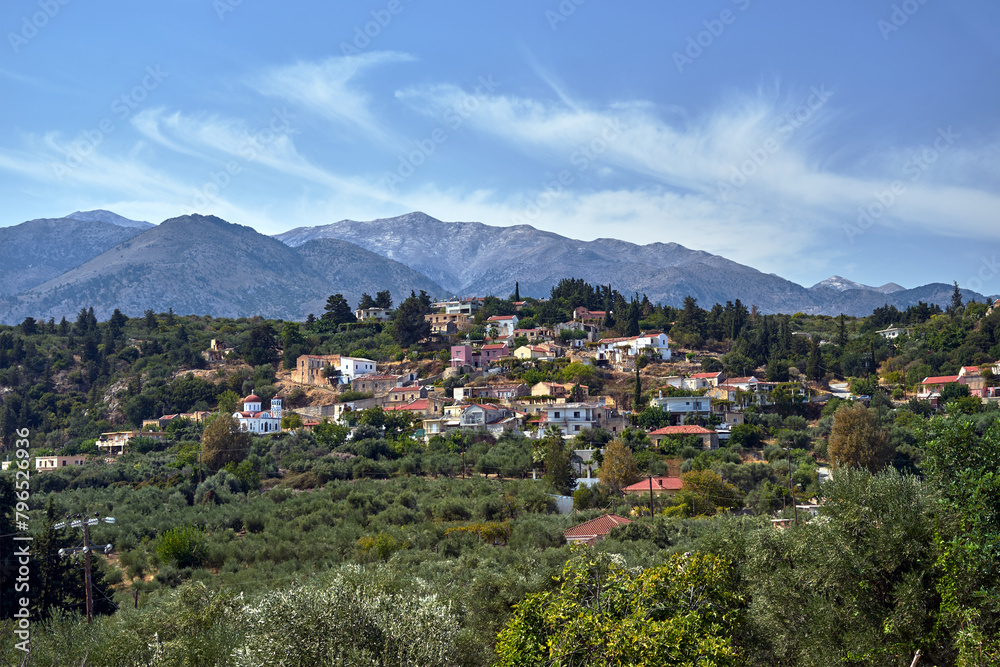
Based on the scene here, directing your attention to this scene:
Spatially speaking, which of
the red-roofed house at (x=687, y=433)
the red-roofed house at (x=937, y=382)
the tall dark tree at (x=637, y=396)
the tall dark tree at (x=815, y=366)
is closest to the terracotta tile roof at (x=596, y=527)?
the red-roofed house at (x=687, y=433)

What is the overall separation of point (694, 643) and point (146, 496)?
40444mm

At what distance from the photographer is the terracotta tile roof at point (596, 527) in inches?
1318

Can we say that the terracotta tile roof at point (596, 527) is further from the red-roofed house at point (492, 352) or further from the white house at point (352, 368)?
the white house at point (352, 368)

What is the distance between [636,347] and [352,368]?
29304 mm

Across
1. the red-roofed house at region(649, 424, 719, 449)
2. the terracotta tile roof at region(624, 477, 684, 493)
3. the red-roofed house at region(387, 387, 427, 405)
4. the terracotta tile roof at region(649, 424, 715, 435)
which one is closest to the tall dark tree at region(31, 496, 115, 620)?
the terracotta tile roof at region(624, 477, 684, 493)

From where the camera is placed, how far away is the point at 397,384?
78625 mm

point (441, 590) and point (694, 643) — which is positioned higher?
point (694, 643)

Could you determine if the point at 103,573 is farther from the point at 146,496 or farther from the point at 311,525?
the point at 146,496

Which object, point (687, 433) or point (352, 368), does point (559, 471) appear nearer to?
point (687, 433)

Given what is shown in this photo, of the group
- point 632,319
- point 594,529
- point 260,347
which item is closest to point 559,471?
point 594,529

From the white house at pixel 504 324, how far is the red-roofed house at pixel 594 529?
192ft

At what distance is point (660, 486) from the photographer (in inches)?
1820

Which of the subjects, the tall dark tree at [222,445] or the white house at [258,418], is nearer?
the tall dark tree at [222,445]

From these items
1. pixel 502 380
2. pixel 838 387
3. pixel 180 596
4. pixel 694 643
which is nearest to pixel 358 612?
pixel 694 643
